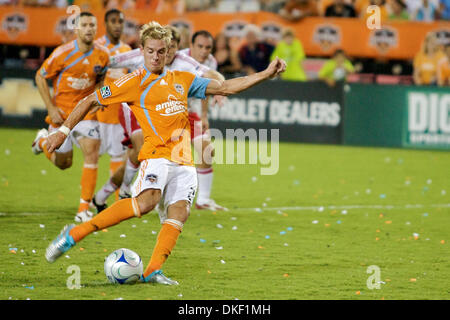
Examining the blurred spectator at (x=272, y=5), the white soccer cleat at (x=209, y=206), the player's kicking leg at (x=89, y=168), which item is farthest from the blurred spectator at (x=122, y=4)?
the player's kicking leg at (x=89, y=168)

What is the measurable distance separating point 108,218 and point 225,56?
36.6 feet

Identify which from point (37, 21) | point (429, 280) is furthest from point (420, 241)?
point (37, 21)

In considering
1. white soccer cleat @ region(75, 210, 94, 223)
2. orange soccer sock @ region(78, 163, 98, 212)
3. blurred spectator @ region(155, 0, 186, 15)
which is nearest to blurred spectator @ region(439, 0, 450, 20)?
blurred spectator @ region(155, 0, 186, 15)

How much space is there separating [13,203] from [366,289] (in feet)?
17.5

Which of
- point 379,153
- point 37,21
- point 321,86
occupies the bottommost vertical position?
point 379,153

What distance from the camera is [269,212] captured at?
1041 cm

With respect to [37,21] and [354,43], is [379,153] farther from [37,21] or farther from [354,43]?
[37,21]

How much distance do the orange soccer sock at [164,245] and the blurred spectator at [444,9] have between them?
552 inches

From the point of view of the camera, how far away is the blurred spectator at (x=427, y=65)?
17.8 m

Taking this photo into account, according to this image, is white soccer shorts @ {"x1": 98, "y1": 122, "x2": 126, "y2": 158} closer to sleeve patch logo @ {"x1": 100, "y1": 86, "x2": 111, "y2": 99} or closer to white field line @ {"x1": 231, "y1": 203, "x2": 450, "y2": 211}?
white field line @ {"x1": 231, "y1": 203, "x2": 450, "y2": 211}

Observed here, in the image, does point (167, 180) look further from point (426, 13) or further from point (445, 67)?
point (426, 13)

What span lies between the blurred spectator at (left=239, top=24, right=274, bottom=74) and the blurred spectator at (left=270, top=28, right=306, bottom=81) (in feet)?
0.77

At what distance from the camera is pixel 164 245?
21.5ft

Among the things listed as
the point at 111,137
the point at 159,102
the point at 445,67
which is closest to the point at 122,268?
the point at 159,102
